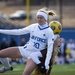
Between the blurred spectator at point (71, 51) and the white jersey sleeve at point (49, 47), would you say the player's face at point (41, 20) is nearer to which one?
the white jersey sleeve at point (49, 47)

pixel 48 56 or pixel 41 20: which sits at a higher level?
pixel 41 20

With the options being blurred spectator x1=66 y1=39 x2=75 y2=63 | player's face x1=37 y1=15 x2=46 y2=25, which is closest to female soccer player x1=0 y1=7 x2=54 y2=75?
player's face x1=37 y1=15 x2=46 y2=25

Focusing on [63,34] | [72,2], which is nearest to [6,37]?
[63,34]

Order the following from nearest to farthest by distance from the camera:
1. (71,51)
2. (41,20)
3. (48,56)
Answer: (48,56) → (41,20) → (71,51)

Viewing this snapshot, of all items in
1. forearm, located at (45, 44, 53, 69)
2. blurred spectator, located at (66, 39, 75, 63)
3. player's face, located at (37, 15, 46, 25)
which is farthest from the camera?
blurred spectator, located at (66, 39, 75, 63)

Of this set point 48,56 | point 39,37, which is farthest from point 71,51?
point 48,56

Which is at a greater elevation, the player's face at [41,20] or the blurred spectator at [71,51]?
the player's face at [41,20]

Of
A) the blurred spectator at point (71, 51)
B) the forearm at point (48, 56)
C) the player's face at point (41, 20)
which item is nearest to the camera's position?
the forearm at point (48, 56)

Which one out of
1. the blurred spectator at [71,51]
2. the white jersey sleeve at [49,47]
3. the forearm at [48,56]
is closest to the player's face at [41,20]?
the white jersey sleeve at [49,47]

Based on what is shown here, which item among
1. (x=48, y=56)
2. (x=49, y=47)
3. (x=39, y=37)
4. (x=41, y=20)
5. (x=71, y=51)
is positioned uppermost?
(x=41, y=20)

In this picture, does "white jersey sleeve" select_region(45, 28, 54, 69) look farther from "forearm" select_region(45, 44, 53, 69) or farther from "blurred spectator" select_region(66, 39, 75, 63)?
"blurred spectator" select_region(66, 39, 75, 63)

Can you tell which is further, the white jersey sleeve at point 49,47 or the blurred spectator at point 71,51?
the blurred spectator at point 71,51

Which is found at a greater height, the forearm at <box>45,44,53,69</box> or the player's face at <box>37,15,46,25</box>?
the player's face at <box>37,15,46,25</box>

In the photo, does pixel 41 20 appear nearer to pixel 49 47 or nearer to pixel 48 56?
pixel 49 47
